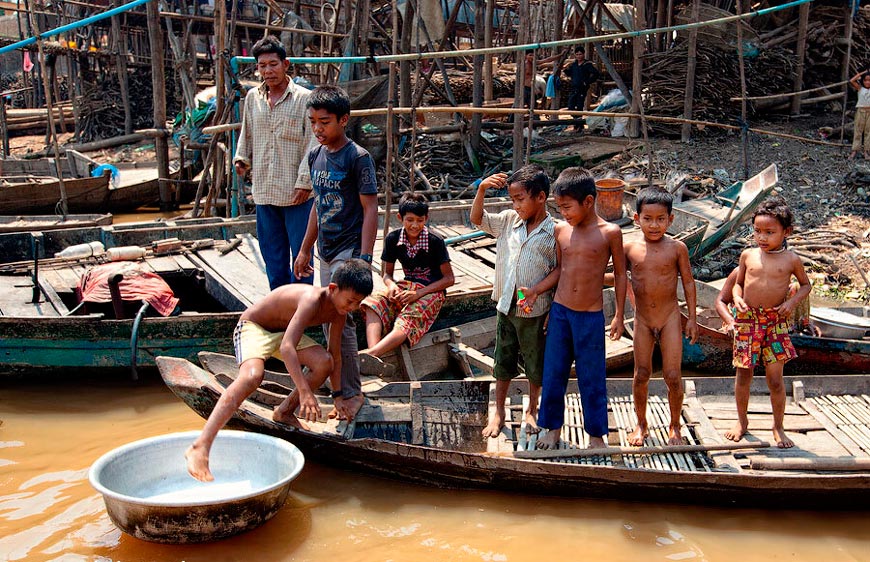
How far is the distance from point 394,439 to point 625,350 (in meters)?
2.37

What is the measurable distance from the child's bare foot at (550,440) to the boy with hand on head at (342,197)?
3.55ft

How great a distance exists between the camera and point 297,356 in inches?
166

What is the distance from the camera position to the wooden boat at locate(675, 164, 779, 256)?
7.89 metres

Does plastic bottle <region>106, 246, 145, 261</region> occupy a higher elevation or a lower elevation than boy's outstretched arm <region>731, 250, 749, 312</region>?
lower

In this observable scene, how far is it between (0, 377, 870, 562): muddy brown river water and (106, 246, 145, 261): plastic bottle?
2.26 meters

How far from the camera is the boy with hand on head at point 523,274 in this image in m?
4.30

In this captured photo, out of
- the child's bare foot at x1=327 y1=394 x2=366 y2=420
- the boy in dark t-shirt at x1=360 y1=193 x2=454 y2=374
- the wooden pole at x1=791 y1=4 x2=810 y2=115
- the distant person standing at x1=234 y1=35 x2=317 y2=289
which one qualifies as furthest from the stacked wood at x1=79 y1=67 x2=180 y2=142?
the child's bare foot at x1=327 y1=394 x2=366 y2=420

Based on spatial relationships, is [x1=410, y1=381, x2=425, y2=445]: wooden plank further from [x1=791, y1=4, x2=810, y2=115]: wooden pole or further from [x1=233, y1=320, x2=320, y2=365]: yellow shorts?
[x1=791, y1=4, x2=810, y2=115]: wooden pole

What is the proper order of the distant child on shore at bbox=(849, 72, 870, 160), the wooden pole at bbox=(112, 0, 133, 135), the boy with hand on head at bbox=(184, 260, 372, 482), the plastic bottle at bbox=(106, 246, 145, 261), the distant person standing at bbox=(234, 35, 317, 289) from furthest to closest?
the wooden pole at bbox=(112, 0, 133, 135), the distant child on shore at bbox=(849, 72, 870, 160), the plastic bottle at bbox=(106, 246, 145, 261), the distant person standing at bbox=(234, 35, 317, 289), the boy with hand on head at bbox=(184, 260, 372, 482)

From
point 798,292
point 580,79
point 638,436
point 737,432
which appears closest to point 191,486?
point 638,436

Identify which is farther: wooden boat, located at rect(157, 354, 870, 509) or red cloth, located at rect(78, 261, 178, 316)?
red cloth, located at rect(78, 261, 178, 316)

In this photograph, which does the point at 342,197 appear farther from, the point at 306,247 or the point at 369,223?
the point at 306,247

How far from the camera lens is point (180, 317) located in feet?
19.0

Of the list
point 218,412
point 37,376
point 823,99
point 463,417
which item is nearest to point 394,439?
point 463,417
